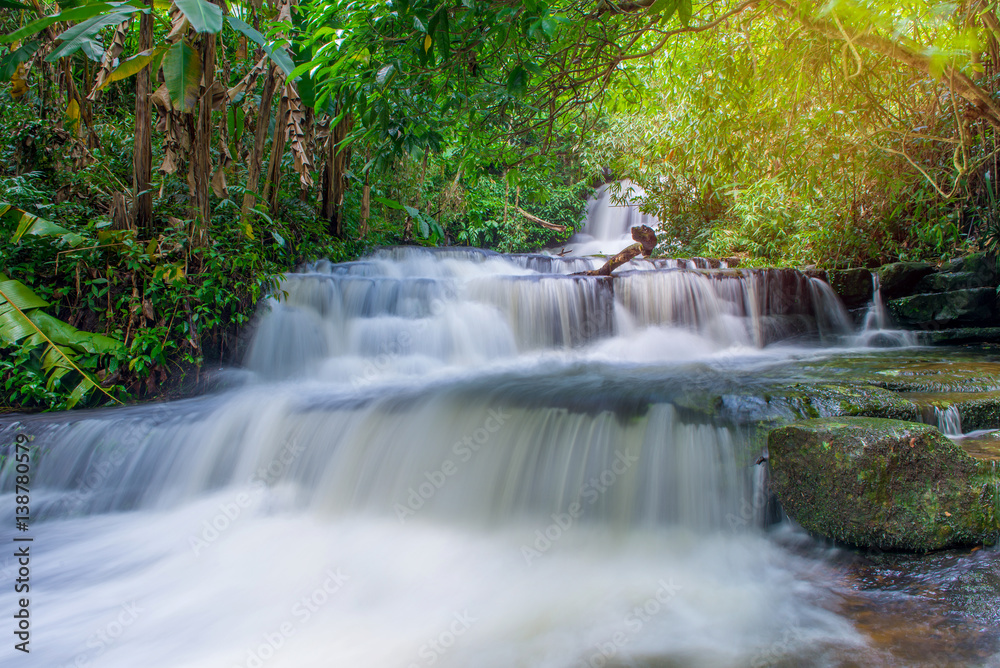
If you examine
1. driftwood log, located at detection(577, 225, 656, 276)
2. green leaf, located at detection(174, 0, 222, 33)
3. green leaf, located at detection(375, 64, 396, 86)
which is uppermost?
green leaf, located at detection(174, 0, 222, 33)

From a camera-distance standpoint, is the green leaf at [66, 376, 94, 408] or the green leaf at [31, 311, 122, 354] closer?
the green leaf at [31, 311, 122, 354]

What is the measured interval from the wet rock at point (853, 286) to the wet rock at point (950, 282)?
52 cm

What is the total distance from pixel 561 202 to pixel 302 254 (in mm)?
Answer: 9823

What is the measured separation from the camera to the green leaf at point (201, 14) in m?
2.64

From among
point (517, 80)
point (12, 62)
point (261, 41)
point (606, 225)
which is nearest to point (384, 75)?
→ point (517, 80)

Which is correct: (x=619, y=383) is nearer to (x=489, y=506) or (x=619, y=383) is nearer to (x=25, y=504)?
(x=489, y=506)

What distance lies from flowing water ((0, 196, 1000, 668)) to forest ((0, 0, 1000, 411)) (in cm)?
80

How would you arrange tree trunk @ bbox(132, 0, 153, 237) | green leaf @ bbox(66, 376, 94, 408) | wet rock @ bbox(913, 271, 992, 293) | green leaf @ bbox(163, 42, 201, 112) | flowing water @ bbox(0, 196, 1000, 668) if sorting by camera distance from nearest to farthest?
flowing water @ bbox(0, 196, 1000, 668) < green leaf @ bbox(163, 42, 201, 112) < green leaf @ bbox(66, 376, 94, 408) < tree trunk @ bbox(132, 0, 153, 237) < wet rock @ bbox(913, 271, 992, 293)

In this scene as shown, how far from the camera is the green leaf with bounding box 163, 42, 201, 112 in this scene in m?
3.71

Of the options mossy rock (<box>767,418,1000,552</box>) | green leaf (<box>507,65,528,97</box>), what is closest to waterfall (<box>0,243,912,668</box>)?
mossy rock (<box>767,418,1000,552</box>)

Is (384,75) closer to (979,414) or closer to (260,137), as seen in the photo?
(260,137)

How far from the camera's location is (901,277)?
687cm

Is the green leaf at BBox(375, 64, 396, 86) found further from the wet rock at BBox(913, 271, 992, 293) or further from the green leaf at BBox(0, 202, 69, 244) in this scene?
the wet rock at BBox(913, 271, 992, 293)

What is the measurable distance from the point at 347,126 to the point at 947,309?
7869 mm
